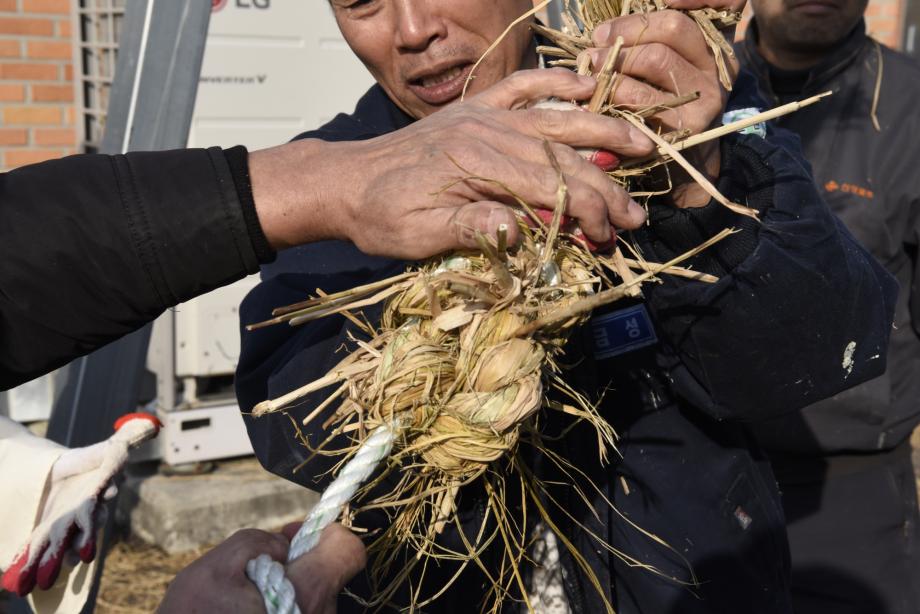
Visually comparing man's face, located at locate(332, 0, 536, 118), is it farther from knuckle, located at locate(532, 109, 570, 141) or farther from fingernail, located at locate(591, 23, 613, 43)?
knuckle, located at locate(532, 109, 570, 141)

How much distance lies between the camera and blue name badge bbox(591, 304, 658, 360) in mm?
1794

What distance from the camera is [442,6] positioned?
1.89 metres

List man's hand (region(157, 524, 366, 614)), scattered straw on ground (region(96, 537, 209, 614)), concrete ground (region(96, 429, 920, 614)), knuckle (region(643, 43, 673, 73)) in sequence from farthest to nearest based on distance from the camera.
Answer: concrete ground (region(96, 429, 920, 614)) < scattered straw on ground (region(96, 537, 209, 614)) < knuckle (region(643, 43, 673, 73)) < man's hand (region(157, 524, 366, 614))

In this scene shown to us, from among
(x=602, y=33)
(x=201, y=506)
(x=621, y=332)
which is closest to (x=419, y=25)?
(x=602, y=33)

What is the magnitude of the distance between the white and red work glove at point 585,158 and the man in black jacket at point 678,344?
121 millimetres

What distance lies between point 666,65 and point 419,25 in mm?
572

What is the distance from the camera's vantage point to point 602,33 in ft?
5.07

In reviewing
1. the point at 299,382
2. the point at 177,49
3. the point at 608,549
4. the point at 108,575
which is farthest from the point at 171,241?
the point at 108,575

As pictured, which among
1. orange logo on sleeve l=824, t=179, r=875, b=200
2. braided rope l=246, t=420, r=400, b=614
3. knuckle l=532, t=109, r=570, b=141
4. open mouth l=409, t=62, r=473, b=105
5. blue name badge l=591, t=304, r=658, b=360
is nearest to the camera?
braided rope l=246, t=420, r=400, b=614

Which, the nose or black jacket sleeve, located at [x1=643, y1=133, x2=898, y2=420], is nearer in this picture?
black jacket sleeve, located at [x1=643, y1=133, x2=898, y2=420]

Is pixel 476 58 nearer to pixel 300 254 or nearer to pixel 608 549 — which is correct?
pixel 300 254

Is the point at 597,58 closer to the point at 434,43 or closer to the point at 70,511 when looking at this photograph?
the point at 434,43

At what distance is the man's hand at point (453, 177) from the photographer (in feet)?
4.31

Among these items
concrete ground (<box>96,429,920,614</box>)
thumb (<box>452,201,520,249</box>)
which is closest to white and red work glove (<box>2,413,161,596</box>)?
thumb (<box>452,201,520,249</box>)
